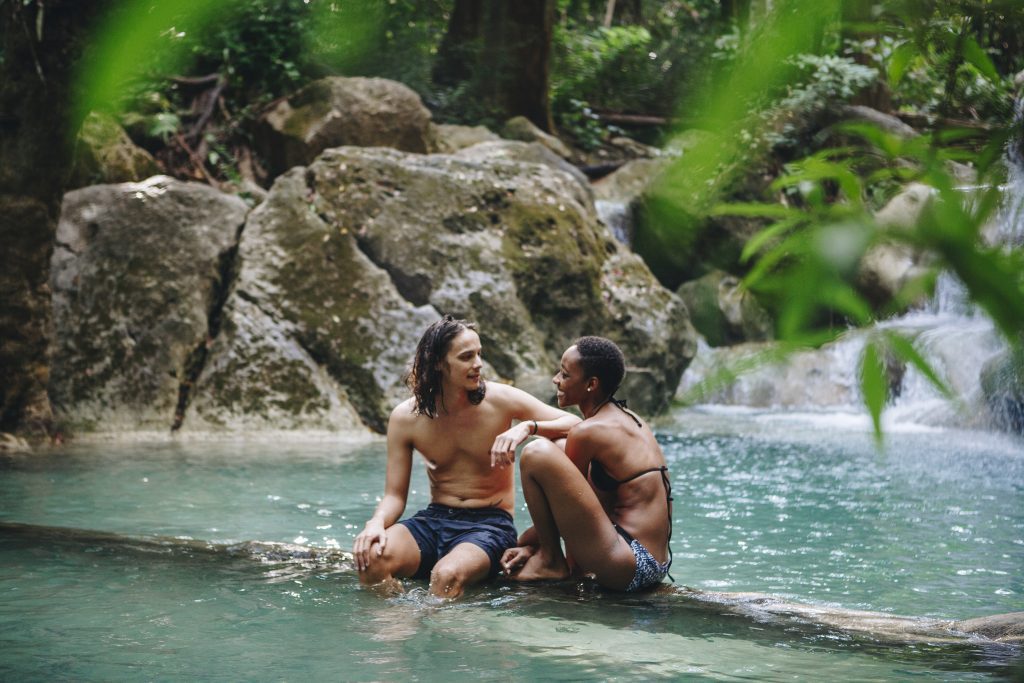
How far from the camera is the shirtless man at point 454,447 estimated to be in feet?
14.6

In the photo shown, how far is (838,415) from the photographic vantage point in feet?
42.1

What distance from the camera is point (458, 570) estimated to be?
4133 millimetres

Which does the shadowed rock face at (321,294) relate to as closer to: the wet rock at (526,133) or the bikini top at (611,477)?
→ the wet rock at (526,133)

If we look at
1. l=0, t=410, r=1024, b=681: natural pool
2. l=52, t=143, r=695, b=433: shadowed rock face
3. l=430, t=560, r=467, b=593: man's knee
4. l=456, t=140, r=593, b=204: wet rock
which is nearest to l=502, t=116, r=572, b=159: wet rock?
l=456, t=140, r=593, b=204: wet rock

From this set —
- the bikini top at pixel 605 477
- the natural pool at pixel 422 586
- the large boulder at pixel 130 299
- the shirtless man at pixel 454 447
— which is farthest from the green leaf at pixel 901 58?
the large boulder at pixel 130 299

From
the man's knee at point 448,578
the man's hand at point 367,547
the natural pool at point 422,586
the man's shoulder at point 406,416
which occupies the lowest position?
the natural pool at point 422,586

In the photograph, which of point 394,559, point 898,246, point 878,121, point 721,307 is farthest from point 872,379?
point 394,559

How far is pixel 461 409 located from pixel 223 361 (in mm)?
5946

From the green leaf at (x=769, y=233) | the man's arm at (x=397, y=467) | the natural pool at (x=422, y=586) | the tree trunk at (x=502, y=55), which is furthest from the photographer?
the man's arm at (x=397, y=467)

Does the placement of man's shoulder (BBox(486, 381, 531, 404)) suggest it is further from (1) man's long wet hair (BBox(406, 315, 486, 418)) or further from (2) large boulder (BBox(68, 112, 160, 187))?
(2) large boulder (BBox(68, 112, 160, 187))

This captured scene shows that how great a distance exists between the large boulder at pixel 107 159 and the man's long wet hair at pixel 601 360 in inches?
348

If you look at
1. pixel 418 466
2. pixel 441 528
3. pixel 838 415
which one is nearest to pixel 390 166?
pixel 418 466

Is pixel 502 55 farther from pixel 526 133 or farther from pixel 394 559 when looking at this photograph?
pixel 526 133

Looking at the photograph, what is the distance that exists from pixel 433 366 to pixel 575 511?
101 centimetres
